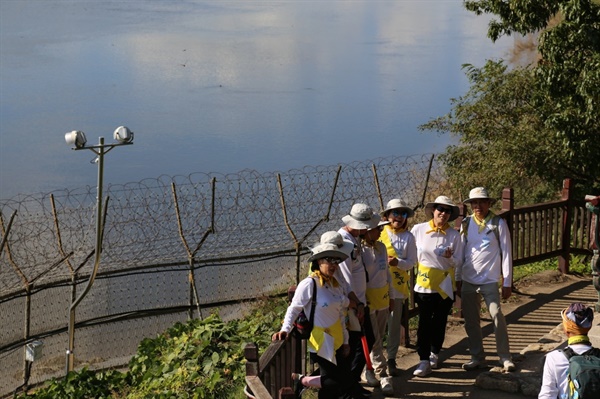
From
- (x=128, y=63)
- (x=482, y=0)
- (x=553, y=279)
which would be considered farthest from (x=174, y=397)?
(x=128, y=63)

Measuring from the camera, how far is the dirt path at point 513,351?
25.9 feet

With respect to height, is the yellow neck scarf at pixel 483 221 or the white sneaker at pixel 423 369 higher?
the yellow neck scarf at pixel 483 221

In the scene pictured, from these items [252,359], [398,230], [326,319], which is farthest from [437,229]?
[252,359]

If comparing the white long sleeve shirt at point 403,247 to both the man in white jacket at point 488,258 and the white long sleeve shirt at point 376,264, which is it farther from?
the man in white jacket at point 488,258

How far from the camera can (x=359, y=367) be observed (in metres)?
7.41

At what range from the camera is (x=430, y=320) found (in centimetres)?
835

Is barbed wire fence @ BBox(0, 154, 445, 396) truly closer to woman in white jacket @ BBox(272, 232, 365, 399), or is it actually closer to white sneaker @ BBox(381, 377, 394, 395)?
white sneaker @ BBox(381, 377, 394, 395)

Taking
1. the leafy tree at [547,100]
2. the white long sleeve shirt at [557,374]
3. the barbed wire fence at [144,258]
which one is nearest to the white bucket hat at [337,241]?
the white long sleeve shirt at [557,374]

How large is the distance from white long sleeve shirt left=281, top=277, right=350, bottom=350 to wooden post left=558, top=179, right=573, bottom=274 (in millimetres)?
6282

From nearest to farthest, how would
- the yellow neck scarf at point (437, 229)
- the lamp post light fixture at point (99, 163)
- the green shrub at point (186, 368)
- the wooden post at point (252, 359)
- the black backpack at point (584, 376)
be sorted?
the black backpack at point (584, 376)
the wooden post at point (252, 359)
the yellow neck scarf at point (437, 229)
the green shrub at point (186, 368)
the lamp post light fixture at point (99, 163)

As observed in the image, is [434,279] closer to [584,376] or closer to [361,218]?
[361,218]

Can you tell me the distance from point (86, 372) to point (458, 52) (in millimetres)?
43393

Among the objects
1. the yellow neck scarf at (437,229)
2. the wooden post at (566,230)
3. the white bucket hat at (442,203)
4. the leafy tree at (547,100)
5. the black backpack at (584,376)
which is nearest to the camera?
the black backpack at (584,376)

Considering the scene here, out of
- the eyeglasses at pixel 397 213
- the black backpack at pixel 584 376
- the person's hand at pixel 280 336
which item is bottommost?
the person's hand at pixel 280 336
